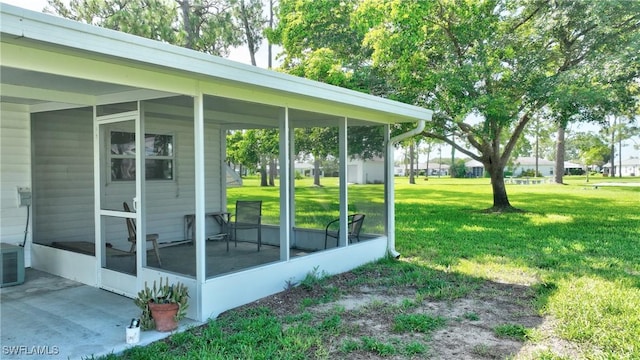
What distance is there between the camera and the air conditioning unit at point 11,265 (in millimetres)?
4891

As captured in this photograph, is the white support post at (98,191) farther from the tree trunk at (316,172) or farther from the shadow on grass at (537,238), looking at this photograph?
the shadow on grass at (537,238)

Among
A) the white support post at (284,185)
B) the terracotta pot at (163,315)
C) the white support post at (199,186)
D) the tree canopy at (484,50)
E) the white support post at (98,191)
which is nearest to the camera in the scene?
the terracotta pot at (163,315)

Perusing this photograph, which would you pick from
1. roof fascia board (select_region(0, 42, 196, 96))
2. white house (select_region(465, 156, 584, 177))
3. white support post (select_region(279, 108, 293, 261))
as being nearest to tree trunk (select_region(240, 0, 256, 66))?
white support post (select_region(279, 108, 293, 261))

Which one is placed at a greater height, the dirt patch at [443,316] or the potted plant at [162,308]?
the potted plant at [162,308]

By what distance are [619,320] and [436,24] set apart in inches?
338

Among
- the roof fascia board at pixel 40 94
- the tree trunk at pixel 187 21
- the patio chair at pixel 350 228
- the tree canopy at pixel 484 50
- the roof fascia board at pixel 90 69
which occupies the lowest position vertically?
the patio chair at pixel 350 228

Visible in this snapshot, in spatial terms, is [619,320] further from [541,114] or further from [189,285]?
[541,114]

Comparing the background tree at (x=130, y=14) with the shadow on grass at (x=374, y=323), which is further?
the background tree at (x=130, y=14)

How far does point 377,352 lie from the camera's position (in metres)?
3.39

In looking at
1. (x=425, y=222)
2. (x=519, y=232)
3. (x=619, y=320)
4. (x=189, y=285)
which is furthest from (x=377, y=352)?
(x=425, y=222)

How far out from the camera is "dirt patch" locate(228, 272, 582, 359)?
135 inches

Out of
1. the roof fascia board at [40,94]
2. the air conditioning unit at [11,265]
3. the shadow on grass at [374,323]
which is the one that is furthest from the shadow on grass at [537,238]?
the air conditioning unit at [11,265]

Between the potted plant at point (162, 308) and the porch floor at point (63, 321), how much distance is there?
0.08m

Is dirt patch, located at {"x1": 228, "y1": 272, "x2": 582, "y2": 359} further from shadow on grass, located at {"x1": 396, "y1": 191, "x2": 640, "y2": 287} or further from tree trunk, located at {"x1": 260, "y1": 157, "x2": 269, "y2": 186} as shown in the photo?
tree trunk, located at {"x1": 260, "y1": 157, "x2": 269, "y2": 186}
